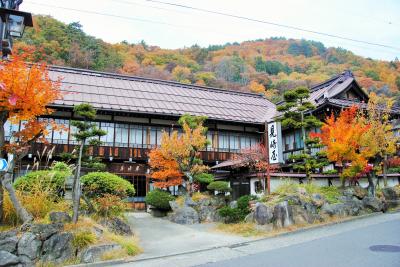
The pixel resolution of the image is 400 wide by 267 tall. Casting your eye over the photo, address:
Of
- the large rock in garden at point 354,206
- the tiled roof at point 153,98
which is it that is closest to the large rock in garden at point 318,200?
the large rock in garden at point 354,206

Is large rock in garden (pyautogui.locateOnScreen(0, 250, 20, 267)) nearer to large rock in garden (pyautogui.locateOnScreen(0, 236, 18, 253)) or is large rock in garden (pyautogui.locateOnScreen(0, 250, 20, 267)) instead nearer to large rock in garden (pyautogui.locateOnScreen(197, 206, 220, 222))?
large rock in garden (pyautogui.locateOnScreen(0, 236, 18, 253))

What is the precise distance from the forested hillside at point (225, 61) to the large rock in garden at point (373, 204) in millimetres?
37340

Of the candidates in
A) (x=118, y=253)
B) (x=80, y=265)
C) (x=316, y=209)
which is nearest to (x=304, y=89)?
(x=316, y=209)

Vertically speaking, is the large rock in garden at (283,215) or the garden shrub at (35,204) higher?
the garden shrub at (35,204)

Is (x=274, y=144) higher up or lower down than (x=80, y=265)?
higher up

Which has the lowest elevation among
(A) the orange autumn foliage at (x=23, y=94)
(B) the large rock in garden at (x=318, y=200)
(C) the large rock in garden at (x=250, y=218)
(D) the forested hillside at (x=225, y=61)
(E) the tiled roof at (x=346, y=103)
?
(C) the large rock in garden at (x=250, y=218)

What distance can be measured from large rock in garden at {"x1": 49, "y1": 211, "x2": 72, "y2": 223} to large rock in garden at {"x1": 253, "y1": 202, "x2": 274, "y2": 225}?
748 cm

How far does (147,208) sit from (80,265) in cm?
1420

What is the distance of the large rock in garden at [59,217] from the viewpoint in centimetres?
990

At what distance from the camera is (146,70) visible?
5550 cm

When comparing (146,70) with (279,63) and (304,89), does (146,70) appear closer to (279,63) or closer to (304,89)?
(279,63)

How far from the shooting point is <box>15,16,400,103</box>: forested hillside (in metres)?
49.2

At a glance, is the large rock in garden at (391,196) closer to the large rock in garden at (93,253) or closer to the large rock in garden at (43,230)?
the large rock in garden at (93,253)

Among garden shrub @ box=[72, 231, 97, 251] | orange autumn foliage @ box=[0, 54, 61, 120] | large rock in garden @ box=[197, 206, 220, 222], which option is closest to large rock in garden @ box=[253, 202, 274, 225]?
large rock in garden @ box=[197, 206, 220, 222]
